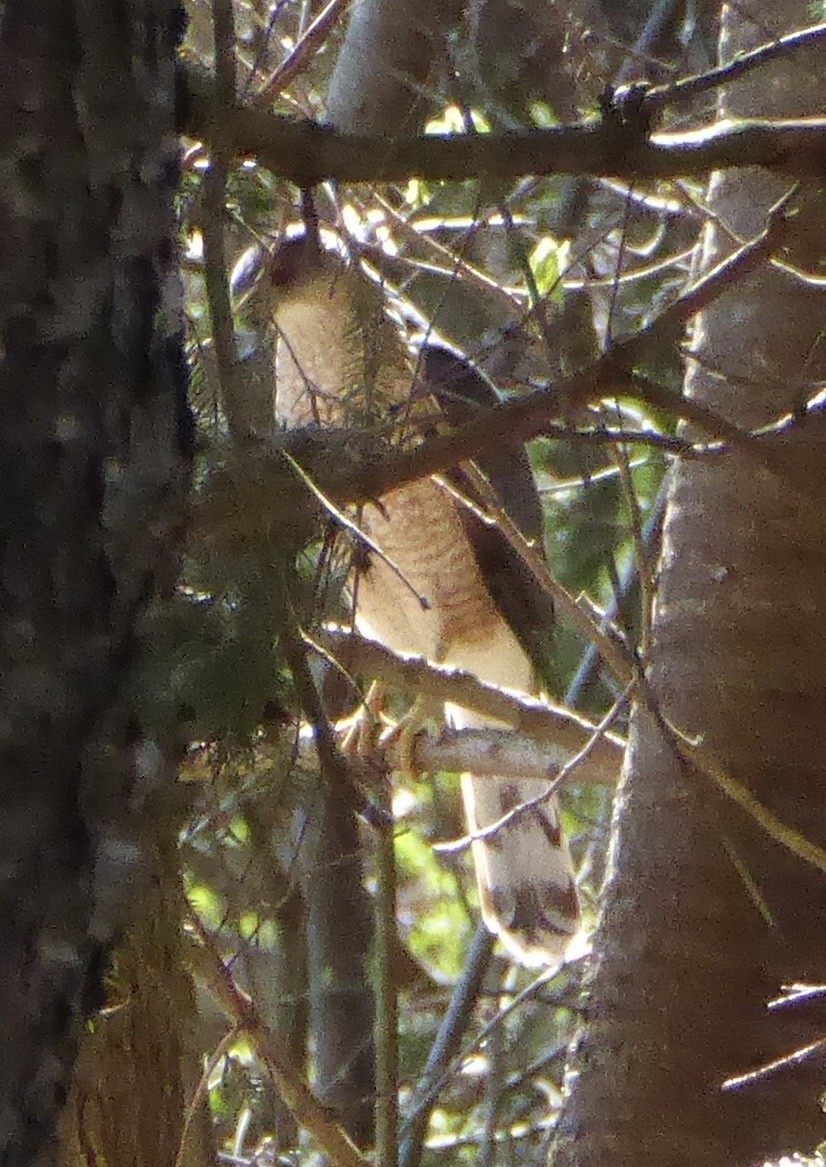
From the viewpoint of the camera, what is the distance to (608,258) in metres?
3.59

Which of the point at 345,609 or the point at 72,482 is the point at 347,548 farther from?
the point at 72,482

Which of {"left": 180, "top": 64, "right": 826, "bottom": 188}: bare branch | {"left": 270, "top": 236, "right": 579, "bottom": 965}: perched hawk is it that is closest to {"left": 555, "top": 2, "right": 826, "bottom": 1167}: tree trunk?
{"left": 180, "top": 64, "right": 826, "bottom": 188}: bare branch

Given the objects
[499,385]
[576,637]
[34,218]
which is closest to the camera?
[34,218]

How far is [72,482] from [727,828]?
4.36 ft

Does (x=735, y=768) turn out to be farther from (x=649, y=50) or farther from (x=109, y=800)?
(x=649, y=50)

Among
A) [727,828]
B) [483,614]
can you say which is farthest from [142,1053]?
[483,614]

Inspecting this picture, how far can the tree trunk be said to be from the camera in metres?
2.13

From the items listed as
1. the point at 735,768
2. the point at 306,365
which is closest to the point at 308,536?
the point at 735,768

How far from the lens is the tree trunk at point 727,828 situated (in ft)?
7.00

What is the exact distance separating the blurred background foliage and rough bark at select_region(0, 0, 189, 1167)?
0.10 meters

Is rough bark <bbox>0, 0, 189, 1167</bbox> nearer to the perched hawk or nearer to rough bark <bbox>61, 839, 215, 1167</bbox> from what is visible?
rough bark <bbox>61, 839, 215, 1167</bbox>

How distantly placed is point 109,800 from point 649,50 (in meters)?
2.77

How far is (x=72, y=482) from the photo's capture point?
1.11 meters

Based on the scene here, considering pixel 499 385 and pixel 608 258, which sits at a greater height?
pixel 608 258
